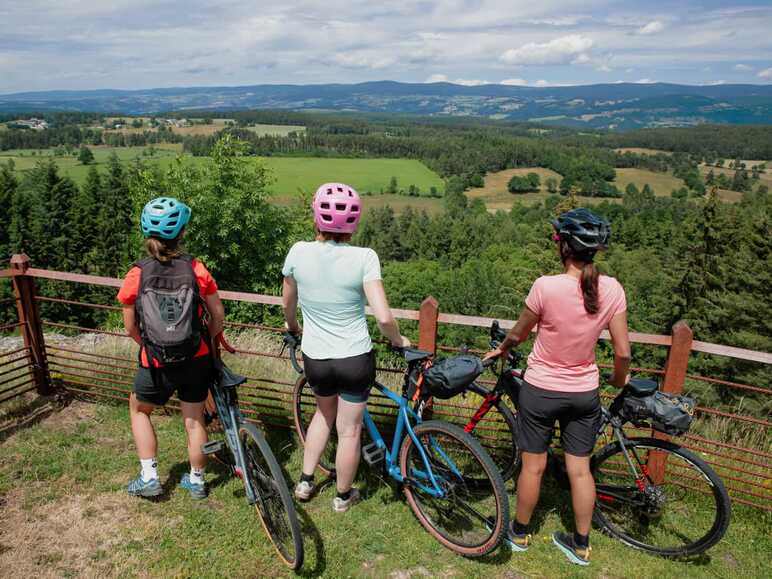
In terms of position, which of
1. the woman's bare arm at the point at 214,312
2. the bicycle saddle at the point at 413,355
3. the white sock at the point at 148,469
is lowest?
the white sock at the point at 148,469

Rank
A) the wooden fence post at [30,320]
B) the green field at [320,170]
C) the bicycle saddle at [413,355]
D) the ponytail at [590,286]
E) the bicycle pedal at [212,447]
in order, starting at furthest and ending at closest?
the green field at [320,170], the wooden fence post at [30,320], the bicycle pedal at [212,447], the bicycle saddle at [413,355], the ponytail at [590,286]

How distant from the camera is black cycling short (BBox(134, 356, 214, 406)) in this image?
3580mm

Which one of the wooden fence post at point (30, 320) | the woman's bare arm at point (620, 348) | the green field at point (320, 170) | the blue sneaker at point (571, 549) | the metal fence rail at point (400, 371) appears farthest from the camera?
the green field at point (320, 170)

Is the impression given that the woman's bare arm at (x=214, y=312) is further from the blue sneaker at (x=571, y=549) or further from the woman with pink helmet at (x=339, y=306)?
the blue sneaker at (x=571, y=549)

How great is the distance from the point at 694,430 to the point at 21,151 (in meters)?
144

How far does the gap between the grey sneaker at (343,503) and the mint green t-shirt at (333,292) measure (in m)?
1.26

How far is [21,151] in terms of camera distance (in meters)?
118

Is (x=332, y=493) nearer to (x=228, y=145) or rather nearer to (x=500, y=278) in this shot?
(x=228, y=145)

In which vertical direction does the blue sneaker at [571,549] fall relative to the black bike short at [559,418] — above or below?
below

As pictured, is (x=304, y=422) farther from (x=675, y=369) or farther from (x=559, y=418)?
(x=675, y=369)

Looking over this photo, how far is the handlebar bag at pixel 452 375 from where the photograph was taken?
3.44m

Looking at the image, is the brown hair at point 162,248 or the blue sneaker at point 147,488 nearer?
the brown hair at point 162,248

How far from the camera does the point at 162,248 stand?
3309mm

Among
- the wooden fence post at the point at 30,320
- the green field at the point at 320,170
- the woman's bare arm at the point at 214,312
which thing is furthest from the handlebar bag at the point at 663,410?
the green field at the point at 320,170
